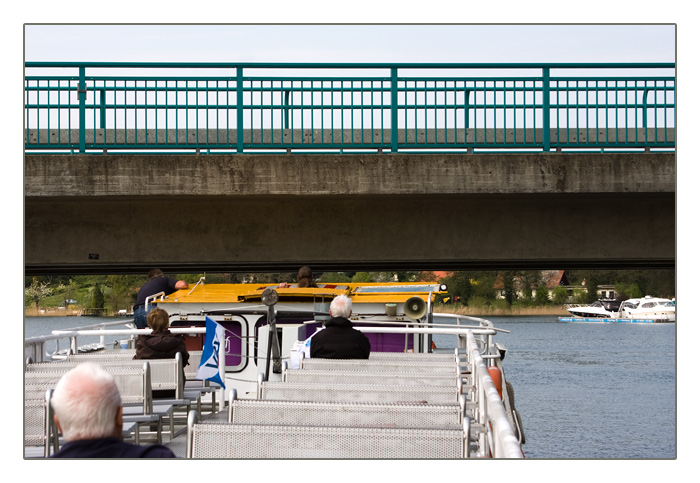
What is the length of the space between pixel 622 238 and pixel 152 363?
8025mm

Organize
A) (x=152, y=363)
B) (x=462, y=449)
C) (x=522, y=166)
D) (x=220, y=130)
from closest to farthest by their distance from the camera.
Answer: (x=462, y=449), (x=152, y=363), (x=522, y=166), (x=220, y=130)

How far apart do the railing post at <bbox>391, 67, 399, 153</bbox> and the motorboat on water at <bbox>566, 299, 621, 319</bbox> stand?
7344cm

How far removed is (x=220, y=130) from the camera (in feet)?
43.3

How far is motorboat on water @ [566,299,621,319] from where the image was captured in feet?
274

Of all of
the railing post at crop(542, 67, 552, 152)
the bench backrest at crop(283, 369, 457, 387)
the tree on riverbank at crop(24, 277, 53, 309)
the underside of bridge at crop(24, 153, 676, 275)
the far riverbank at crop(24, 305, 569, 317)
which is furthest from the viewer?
the far riverbank at crop(24, 305, 569, 317)

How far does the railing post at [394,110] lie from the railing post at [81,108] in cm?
437

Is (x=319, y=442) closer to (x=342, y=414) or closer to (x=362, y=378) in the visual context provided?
(x=342, y=414)

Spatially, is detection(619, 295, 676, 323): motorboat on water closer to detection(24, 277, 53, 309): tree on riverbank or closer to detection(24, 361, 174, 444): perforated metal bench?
detection(24, 277, 53, 309): tree on riverbank

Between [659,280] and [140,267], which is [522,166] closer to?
[140,267]

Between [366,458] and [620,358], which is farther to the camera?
[620,358]

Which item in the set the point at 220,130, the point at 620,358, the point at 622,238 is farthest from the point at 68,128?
the point at 620,358

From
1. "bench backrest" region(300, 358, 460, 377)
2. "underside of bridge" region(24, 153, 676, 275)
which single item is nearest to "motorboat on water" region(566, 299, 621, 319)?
"underside of bridge" region(24, 153, 676, 275)

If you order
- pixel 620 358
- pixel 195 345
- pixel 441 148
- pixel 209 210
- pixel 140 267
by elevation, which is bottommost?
pixel 620 358

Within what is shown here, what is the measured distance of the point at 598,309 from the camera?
8375cm
